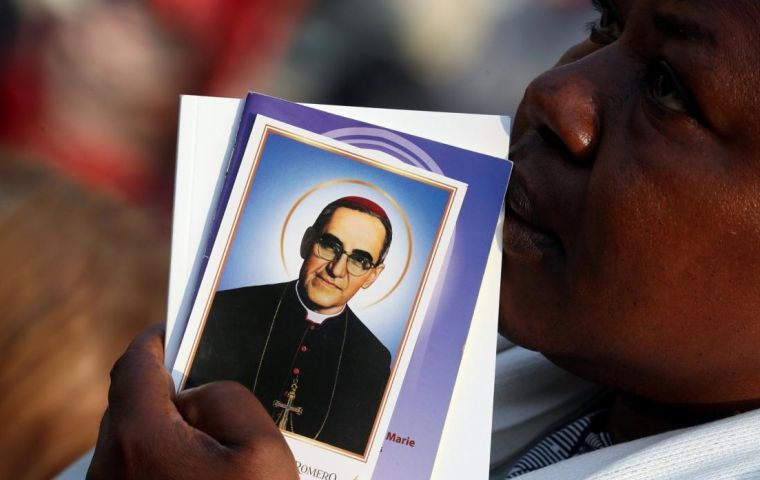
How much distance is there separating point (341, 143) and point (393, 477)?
1.15 feet

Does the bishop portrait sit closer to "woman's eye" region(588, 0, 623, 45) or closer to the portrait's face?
the portrait's face

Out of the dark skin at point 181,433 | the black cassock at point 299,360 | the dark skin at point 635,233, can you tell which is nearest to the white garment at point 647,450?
the dark skin at point 635,233

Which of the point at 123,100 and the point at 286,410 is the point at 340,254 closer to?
the point at 286,410

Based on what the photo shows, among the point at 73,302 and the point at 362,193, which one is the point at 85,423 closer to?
the point at 73,302

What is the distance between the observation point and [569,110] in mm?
917

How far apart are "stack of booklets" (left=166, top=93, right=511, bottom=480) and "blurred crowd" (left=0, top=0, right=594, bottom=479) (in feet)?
3.40

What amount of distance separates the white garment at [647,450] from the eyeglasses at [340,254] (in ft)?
1.10

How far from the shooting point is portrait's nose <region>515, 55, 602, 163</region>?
2.98 ft

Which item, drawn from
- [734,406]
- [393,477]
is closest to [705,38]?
[734,406]

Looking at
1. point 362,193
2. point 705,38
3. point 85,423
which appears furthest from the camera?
point 85,423

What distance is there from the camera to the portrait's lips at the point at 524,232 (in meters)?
0.93

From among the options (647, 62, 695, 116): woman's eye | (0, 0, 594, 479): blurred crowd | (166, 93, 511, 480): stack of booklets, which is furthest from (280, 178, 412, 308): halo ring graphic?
(0, 0, 594, 479): blurred crowd

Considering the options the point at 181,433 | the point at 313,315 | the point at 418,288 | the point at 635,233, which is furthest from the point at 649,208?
the point at 181,433

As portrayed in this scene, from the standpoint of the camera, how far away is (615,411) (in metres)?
1.18
